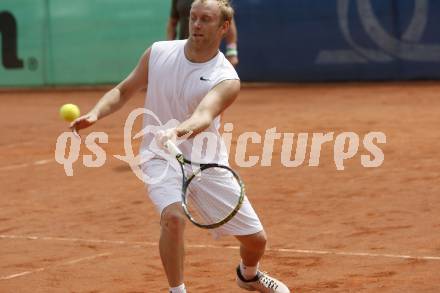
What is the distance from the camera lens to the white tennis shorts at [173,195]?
6078 millimetres

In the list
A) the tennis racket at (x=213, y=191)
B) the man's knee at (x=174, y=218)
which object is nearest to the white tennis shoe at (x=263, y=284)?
the tennis racket at (x=213, y=191)

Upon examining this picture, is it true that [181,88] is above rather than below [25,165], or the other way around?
above

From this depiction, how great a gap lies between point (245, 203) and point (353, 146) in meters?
7.03

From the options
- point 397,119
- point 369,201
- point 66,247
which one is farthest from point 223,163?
point 397,119

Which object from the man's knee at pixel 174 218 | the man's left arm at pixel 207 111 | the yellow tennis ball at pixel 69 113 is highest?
the man's left arm at pixel 207 111

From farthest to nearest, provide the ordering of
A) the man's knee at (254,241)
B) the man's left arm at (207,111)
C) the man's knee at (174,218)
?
the man's knee at (254,241) < the man's knee at (174,218) < the man's left arm at (207,111)

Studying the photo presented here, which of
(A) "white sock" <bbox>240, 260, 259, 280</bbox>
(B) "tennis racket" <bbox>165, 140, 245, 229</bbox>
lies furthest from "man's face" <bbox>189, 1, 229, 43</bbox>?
(A) "white sock" <bbox>240, 260, 259, 280</bbox>

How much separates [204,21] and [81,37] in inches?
728

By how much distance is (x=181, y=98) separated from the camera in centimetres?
619

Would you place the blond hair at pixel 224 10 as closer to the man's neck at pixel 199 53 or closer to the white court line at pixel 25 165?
the man's neck at pixel 199 53

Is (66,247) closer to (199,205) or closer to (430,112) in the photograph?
(199,205)

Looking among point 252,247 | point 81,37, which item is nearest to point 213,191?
point 252,247

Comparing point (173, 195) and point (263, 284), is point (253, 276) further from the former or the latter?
A: point (173, 195)

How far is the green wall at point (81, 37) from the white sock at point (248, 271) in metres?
17.1
